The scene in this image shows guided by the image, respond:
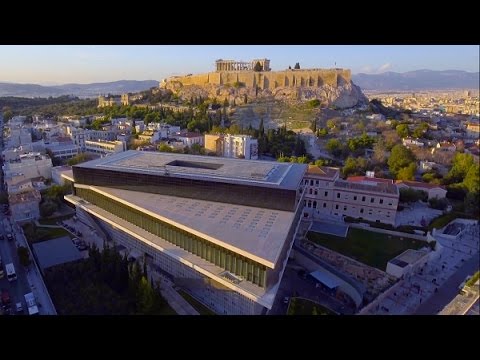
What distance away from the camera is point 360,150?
1345cm

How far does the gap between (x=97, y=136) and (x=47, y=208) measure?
27.8 ft

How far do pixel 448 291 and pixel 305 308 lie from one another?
2713mm

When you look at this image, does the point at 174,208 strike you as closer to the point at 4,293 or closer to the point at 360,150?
the point at 4,293

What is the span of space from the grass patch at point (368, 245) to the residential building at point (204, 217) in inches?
41.5

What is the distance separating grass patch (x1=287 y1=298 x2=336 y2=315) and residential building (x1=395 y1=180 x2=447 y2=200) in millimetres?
4941

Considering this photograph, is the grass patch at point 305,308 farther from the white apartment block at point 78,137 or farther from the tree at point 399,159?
the white apartment block at point 78,137

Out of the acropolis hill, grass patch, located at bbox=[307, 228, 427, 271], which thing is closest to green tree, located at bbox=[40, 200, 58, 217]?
grass patch, located at bbox=[307, 228, 427, 271]

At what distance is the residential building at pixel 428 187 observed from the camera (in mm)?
8625

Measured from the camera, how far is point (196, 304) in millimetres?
5395

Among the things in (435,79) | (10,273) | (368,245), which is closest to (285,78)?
(435,79)

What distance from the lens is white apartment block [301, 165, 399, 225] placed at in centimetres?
828

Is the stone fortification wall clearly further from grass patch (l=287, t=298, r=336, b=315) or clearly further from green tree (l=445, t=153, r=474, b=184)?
grass patch (l=287, t=298, r=336, b=315)
